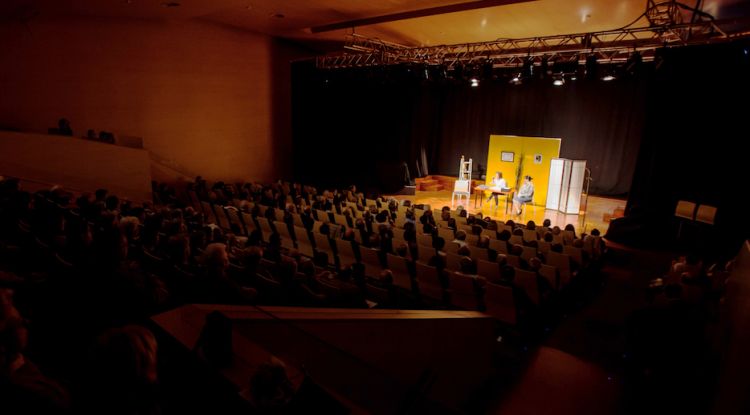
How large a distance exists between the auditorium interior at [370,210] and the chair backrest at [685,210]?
8cm

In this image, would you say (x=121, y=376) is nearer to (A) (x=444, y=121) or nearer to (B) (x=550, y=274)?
(B) (x=550, y=274)

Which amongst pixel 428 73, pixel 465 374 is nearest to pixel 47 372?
pixel 465 374

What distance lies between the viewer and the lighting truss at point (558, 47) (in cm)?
725

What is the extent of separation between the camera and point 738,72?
8.56 m

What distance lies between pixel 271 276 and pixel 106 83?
9.45 meters

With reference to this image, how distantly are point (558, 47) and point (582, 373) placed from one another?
7300 mm

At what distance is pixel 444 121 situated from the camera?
684 inches

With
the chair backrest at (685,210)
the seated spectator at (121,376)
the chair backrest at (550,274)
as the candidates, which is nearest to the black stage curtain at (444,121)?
the chair backrest at (685,210)

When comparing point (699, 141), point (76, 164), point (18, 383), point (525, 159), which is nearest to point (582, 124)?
point (525, 159)

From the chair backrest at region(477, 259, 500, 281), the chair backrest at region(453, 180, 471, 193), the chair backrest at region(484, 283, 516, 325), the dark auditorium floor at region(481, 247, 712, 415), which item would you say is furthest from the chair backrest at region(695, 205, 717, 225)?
the chair backrest at region(484, 283, 516, 325)

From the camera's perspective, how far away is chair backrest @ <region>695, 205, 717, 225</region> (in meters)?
8.88

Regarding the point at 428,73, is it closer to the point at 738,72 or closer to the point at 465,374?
the point at 738,72

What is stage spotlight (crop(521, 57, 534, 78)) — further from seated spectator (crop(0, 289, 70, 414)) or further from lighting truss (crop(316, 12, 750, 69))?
seated spectator (crop(0, 289, 70, 414))

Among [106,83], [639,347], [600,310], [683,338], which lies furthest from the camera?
[106,83]
